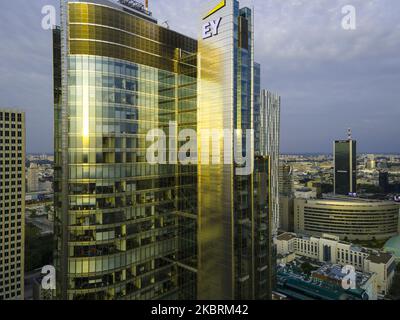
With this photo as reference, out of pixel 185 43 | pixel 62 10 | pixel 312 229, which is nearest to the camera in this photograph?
pixel 62 10

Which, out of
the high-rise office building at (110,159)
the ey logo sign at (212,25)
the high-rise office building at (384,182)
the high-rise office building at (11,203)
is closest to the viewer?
the high-rise office building at (110,159)

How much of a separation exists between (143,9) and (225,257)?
26.9 m

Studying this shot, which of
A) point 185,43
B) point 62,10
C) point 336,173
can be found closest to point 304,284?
point 185,43

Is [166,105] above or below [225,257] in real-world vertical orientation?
above

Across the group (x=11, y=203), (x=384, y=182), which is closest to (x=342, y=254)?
(x=11, y=203)

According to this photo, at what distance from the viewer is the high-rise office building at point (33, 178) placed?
10762cm

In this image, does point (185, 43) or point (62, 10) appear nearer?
point (62, 10)

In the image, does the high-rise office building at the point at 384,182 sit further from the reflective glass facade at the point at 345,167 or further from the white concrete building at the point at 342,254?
the white concrete building at the point at 342,254

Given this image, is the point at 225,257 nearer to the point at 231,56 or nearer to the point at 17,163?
the point at 231,56

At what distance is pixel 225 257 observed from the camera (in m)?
25.2

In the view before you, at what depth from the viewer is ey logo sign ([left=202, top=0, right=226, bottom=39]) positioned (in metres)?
25.4

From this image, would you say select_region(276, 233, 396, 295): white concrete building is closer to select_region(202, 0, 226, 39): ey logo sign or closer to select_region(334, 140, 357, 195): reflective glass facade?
select_region(334, 140, 357, 195): reflective glass facade

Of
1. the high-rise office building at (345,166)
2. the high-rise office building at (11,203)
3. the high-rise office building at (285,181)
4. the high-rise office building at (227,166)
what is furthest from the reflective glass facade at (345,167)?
the high-rise office building at (11,203)

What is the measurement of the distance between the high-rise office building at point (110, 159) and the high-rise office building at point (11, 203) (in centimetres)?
3278
